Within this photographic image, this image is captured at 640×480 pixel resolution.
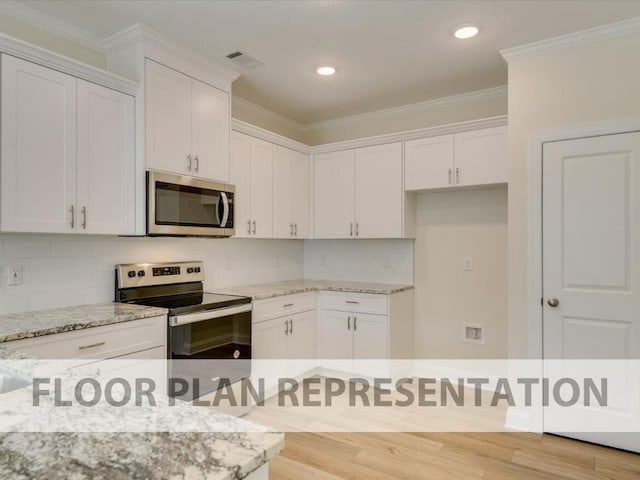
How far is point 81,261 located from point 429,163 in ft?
9.06

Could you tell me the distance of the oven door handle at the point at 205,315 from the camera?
253 centimetres

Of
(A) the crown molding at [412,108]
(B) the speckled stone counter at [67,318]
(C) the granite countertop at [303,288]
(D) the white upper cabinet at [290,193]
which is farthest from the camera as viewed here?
(D) the white upper cabinet at [290,193]

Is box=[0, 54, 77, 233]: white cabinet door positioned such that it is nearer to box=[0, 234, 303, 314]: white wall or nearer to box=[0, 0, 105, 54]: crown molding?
box=[0, 234, 303, 314]: white wall

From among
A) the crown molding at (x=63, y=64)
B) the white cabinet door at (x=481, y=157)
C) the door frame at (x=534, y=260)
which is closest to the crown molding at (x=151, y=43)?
the crown molding at (x=63, y=64)

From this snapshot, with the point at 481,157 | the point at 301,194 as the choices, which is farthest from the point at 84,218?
the point at 481,157

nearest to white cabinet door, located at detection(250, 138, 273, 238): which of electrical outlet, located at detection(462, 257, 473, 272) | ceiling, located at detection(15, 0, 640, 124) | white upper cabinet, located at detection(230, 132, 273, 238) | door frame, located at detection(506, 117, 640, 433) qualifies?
white upper cabinet, located at detection(230, 132, 273, 238)

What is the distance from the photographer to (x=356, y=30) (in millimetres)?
2668

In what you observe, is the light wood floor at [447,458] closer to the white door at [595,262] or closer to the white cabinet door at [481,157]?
the white door at [595,262]

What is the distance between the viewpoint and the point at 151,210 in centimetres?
266

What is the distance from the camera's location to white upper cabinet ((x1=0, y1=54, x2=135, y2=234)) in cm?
212

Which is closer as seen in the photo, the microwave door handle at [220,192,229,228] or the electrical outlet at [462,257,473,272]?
the microwave door handle at [220,192,229,228]

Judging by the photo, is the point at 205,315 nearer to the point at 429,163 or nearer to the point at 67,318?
the point at 67,318

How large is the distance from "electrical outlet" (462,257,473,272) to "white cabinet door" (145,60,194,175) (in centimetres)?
245

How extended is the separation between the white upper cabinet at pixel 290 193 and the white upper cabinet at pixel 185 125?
75 cm
